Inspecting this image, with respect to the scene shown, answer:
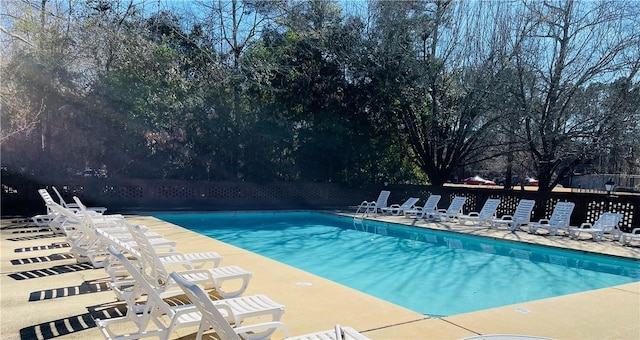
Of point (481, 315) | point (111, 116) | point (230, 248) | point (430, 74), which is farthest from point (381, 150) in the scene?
point (481, 315)

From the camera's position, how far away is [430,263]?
28.5ft

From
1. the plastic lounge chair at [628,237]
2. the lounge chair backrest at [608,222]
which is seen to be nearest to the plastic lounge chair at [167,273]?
the plastic lounge chair at [628,237]

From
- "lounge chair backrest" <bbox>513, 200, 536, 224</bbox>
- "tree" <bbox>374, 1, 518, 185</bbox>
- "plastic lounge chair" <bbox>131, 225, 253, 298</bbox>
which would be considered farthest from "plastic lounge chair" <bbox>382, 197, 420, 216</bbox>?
"plastic lounge chair" <bbox>131, 225, 253, 298</bbox>

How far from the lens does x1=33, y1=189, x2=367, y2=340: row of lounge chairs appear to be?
2.70m

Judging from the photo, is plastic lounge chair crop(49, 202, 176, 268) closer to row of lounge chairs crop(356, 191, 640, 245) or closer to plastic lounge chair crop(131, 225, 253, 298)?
plastic lounge chair crop(131, 225, 253, 298)

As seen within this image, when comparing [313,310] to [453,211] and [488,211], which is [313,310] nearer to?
[488,211]

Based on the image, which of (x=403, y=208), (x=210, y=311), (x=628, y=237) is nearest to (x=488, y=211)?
(x=403, y=208)

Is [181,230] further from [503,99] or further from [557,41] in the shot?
[557,41]

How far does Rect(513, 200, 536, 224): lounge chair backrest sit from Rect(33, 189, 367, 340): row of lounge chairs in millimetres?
8474

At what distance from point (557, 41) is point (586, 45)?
0.84 meters

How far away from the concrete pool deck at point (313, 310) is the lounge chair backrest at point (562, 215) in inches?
207

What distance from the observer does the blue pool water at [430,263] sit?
651 centimetres

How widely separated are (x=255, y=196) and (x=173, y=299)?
511 inches

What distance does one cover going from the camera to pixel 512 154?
16.8 meters
